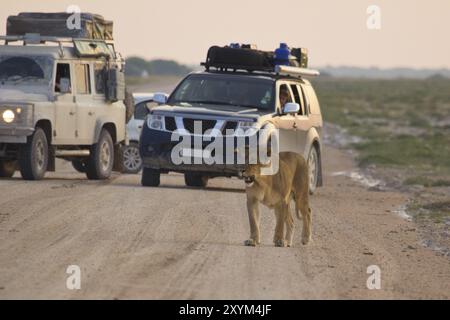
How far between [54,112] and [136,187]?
7.23 feet

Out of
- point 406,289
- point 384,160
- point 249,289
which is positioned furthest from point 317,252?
point 384,160

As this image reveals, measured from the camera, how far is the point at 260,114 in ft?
65.3

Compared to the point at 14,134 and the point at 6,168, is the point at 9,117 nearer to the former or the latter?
the point at 14,134

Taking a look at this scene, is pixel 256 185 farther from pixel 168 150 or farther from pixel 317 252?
pixel 168 150

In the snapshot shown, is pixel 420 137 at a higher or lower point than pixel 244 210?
lower

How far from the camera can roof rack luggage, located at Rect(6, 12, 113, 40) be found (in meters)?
24.0

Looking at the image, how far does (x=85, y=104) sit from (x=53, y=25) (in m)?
2.05

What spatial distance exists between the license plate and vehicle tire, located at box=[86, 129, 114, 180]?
13.0ft

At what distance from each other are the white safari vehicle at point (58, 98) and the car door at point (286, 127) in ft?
11.6

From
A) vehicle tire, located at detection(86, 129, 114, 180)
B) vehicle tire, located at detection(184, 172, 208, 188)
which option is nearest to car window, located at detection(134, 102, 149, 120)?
vehicle tire, located at detection(86, 129, 114, 180)

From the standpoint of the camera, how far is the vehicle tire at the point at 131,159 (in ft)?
86.6

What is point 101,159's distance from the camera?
23.6m

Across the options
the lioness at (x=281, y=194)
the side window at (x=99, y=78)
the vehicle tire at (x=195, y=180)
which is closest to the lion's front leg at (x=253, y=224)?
the lioness at (x=281, y=194)

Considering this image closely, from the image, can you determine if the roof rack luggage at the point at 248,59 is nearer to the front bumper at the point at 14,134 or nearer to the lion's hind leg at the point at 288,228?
the front bumper at the point at 14,134
